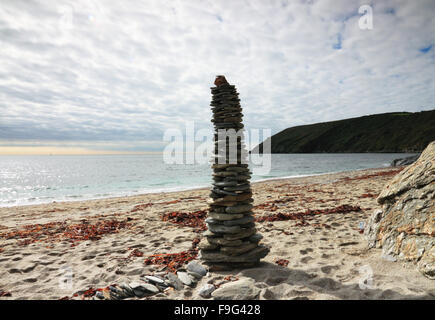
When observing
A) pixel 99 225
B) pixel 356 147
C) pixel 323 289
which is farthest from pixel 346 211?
pixel 356 147

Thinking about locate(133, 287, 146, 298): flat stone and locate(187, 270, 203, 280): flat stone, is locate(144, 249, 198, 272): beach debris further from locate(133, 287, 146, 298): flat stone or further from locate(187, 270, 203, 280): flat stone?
locate(133, 287, 146, 298): flat stone

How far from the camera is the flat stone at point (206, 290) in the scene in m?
4.03

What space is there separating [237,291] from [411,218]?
12.6 ft

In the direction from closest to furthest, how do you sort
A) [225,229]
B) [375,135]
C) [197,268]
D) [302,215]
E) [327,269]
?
1. [327,269]
2. [197,268]
3. [225,229]
4. [302,215]
5. [375,135]

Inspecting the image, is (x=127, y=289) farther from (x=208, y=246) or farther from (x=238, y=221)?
(x=238, y=221)

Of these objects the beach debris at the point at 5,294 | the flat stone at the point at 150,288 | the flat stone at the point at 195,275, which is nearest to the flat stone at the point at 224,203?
the flat stone at the point at 195,275

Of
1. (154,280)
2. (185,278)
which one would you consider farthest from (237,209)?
(154,280)

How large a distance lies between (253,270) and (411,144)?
16287cm

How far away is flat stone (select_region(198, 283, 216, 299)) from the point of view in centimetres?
403

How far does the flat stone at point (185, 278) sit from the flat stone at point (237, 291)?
0.66 m

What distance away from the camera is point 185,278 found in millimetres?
4602

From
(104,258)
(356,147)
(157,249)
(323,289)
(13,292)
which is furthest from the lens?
(356,147)

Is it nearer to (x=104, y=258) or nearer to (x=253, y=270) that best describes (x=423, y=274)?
(x=253, y=270)

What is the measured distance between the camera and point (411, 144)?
12688 centimetres
